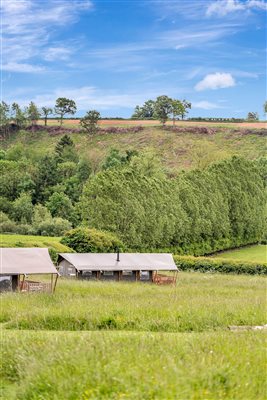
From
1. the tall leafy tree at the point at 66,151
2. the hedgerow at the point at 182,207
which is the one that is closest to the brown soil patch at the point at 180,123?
the tall leafy tree at the point at 66,151

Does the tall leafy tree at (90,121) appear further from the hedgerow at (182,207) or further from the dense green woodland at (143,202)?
the hedgerow at (182,207)

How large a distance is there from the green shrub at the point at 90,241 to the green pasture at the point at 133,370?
153ft

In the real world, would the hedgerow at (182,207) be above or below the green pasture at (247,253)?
above

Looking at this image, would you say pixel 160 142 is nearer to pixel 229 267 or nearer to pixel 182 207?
pixel 182 207

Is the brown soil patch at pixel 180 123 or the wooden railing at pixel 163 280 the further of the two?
the brown soil patch at pixel 180 123

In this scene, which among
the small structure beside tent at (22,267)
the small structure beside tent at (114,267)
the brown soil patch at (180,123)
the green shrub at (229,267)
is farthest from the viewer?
the brown soil patch at (180,123)

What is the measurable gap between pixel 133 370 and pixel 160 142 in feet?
497

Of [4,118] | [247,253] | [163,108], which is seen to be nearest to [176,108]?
[163,108]

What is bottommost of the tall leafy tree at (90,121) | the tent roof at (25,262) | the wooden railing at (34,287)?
the wooden railing at (34,287)

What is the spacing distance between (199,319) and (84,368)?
8.88 metres

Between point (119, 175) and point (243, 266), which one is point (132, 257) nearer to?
point (243, 266)

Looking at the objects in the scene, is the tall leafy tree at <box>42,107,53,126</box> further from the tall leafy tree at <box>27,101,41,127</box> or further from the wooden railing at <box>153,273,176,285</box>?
the wooden railing at <box>153,273,176,285</box>

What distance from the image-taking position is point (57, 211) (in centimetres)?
9525

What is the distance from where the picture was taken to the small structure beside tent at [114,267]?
46.1m
